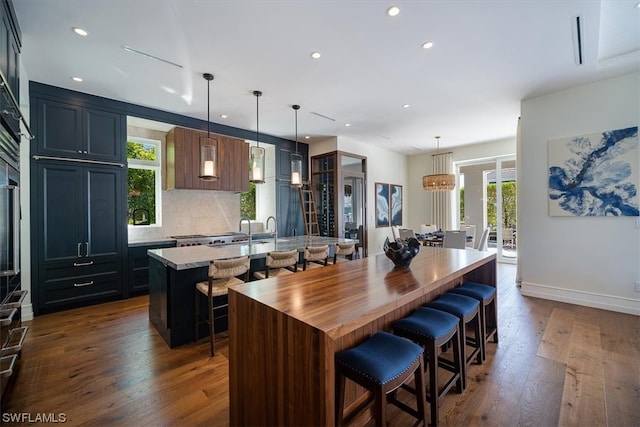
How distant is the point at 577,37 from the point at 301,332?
3748 mm

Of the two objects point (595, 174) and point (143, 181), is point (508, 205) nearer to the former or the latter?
point (595, 174)

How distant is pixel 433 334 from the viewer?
1643 millimetres

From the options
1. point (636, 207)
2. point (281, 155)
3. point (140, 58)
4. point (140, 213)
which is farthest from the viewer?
point (281, 155)

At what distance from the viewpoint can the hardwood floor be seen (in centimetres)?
179

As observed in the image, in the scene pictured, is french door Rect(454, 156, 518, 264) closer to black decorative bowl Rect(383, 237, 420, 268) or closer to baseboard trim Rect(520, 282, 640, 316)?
baseboard trim Rect(520, 282, 640, 316)

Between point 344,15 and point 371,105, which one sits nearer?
point 344,15

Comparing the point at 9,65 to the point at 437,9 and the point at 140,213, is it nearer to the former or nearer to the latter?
the point at 140,213

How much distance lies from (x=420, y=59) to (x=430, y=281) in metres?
2.51

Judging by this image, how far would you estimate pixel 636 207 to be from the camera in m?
3.39

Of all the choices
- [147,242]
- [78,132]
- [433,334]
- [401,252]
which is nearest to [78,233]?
[147,242]

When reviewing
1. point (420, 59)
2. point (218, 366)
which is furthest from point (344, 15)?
point (218, 366)

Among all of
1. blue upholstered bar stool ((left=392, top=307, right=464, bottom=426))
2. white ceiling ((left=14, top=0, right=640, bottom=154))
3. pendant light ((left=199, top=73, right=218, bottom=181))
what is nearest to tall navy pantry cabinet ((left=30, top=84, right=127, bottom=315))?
white ceiling ((left=14, top=0, right=640, bottom=154))

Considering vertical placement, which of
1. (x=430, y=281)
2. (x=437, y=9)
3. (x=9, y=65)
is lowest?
(x=430, y=281)

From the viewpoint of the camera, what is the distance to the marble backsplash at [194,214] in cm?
494
